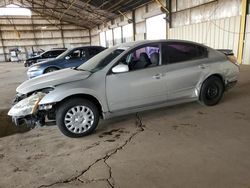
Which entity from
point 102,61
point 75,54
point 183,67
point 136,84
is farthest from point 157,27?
point 136,84

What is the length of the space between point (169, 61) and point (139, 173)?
2.26 meters

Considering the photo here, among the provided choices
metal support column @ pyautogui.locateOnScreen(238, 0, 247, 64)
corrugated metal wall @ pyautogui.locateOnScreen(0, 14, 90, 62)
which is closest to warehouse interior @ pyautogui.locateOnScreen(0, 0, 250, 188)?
metal support column @ pyautogui.locateOnScreen(238, 0, 247, 64)

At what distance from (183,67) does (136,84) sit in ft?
3.46

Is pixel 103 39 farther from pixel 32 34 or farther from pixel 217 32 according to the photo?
pixel 217 32

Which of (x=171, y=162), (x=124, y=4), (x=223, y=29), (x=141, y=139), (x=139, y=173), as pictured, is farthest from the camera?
(x=124, y=4)

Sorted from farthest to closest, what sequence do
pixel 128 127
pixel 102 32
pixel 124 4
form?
pixel 102 32 → pixel 124 4 → pixel 128 127

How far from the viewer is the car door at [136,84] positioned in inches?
143

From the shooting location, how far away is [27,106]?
10.8ft

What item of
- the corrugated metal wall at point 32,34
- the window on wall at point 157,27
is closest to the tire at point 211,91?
the window on wall at point 157,27

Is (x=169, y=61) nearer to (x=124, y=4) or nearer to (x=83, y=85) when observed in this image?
(x=83, y=85)

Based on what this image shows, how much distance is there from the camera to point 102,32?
32.1 meters

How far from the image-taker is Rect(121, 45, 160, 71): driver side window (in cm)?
391

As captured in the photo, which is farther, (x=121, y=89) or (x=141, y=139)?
(x=121, y=89)

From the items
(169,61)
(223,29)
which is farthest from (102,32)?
(169,61)
